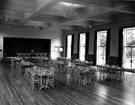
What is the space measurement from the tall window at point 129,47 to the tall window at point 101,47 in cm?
243

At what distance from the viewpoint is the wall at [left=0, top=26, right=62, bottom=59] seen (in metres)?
18.8

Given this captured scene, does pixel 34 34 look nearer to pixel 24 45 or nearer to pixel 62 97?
pixel 24 45

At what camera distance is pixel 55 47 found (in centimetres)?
2145

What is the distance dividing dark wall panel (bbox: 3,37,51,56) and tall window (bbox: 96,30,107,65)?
793 centimetres

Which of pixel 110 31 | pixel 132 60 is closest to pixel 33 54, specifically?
pixel 110 31

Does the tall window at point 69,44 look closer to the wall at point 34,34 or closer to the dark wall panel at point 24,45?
the wall at point 34,34

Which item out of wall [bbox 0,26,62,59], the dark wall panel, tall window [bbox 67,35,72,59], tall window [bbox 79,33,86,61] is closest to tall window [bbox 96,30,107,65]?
tall window [bbox 79,33,86,61]

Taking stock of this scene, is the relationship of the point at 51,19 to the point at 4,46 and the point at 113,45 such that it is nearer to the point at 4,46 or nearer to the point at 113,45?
the point at 113,45

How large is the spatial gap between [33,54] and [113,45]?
11.0 meters

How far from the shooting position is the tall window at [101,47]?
1495 centimetres

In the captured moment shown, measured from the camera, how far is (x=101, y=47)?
15281 millimetres

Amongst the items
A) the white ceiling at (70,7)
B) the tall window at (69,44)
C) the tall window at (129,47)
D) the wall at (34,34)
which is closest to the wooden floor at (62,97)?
the white ceiling at (70,7)

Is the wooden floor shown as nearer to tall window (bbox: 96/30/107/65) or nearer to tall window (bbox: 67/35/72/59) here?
tall window (bbox: 96/30/107/65)

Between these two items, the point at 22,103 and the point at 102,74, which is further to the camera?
the point at 102,74
